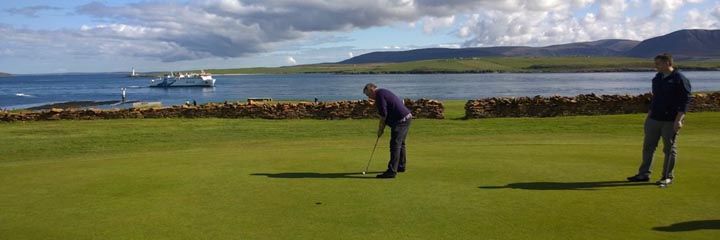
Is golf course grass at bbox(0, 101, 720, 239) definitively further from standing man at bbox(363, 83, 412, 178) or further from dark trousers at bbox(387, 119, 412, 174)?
standing man at bbox(363, 83, 412, 178)

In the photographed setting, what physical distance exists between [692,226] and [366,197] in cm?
383

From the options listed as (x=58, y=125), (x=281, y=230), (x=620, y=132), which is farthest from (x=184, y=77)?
(x=281, y=230)

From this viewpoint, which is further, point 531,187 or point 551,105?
point 551,105

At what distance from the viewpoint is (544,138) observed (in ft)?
63.2

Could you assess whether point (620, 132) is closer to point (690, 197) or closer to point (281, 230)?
point (690, 197)

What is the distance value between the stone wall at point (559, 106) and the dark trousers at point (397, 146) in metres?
17.1

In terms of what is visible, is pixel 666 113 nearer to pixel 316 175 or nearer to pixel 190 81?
pixel 316 175

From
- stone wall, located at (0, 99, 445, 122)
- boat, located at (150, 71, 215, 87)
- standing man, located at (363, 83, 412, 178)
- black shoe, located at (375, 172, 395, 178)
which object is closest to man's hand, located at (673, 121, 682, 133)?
standing man, located at (363, 83, 412, 178)

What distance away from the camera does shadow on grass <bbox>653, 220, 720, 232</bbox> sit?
6262 millimetres

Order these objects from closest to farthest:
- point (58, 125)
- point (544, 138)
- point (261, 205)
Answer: point (261, 205)
point (544, 138)
point (58, 125)

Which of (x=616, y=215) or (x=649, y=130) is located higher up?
(x=649, y=130)

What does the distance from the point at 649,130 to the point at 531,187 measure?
7.47 feet

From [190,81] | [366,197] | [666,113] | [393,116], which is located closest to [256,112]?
[393,116]

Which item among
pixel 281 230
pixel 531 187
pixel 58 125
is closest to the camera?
pixel 281 230
